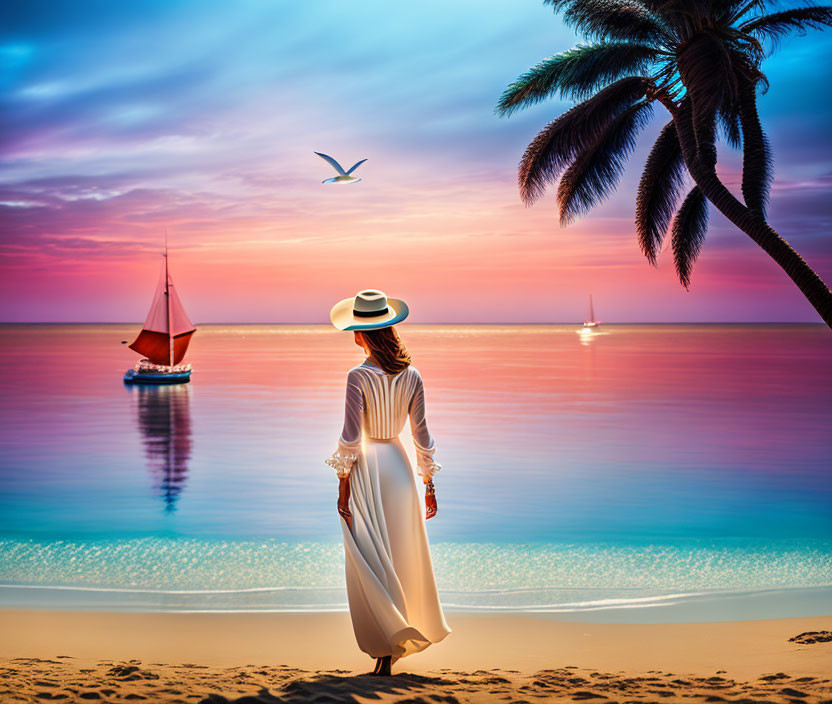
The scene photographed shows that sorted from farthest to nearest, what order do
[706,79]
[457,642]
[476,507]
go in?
[476,507] < [706,79] < [457,642]

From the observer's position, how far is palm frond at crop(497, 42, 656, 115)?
1105cm

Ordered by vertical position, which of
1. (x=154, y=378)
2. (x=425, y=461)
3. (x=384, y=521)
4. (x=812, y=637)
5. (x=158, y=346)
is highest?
(x=158, y=346)

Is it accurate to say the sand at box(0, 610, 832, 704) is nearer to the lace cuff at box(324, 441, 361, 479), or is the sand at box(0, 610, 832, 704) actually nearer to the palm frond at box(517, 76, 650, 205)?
the lace cuff at box(324, 441, 361, 479)

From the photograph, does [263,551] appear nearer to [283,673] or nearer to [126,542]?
[126,542]

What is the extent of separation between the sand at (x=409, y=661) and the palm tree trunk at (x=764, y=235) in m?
3.56

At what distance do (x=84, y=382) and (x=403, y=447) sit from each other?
4589 cm

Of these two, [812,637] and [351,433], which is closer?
[351,433]

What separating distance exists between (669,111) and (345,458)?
8.48m

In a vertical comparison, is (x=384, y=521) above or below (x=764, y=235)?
below

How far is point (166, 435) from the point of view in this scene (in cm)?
2450

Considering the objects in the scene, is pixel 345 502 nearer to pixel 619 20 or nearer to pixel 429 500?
pixel 429 500

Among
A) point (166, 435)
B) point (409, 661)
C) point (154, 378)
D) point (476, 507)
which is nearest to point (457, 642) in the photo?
point (409, 661)

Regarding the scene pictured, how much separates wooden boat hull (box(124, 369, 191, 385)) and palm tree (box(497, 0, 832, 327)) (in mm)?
36432

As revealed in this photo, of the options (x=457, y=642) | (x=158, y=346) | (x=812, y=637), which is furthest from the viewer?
(x=158, y=346)
